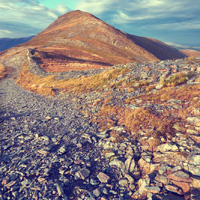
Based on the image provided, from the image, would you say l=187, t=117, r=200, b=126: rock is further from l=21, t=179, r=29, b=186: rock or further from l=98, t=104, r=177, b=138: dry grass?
l=21, t=179, r=29, b=186: rock

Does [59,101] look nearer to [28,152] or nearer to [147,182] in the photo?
[28,152]

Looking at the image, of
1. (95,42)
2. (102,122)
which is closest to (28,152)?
(102,122)

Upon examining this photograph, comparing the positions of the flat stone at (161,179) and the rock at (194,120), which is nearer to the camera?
the flat stone at (161,179)

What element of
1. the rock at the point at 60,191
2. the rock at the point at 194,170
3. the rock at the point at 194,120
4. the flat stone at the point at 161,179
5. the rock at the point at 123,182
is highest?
the rock at the point at 194,120

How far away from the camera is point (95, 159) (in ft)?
A: 28.3

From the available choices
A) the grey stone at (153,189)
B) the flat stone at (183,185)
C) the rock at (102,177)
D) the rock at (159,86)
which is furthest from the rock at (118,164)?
the rock at (159,86)

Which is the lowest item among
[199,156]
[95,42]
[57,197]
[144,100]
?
[57,197]

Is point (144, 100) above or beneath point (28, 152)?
above

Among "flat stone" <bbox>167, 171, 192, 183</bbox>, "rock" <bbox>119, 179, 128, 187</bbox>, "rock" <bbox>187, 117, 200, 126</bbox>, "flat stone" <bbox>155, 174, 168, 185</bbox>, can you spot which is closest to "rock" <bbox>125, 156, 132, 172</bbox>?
"rock" <bbox>119, 179, 128, 187</bbox>

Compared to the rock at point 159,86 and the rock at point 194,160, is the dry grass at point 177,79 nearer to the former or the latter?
the rock at point 159,86

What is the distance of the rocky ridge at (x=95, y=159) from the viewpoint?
6344 millimetres

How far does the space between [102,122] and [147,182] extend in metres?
6.93

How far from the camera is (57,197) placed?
6191 mm

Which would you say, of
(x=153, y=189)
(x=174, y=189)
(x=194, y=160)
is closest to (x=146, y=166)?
(x=153, y=189)
